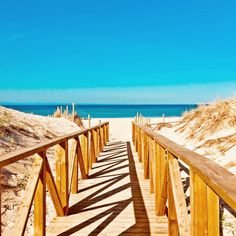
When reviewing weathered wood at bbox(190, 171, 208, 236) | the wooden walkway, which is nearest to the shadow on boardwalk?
the wooden walkway

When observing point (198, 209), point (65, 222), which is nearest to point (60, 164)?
point (65, 222)

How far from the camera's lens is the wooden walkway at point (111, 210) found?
3.83m

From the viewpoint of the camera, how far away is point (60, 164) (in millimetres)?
4418

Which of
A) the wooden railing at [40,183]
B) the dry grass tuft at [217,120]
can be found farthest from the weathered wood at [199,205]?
the dry grass tuft at [217,120]

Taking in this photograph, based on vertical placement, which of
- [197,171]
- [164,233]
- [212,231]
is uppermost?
[197,171]

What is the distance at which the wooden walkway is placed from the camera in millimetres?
3830

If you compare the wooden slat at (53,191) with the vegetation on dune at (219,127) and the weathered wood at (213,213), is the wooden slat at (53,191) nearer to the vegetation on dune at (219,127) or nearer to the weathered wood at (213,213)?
the weathered wood at (213,213)

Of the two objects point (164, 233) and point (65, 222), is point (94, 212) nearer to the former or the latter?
point (65, 222)

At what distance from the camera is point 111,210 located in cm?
464

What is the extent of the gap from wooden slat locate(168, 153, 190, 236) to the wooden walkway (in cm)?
112

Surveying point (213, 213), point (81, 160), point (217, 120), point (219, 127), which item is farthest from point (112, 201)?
point (217, 120)

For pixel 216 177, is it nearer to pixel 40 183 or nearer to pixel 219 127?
pixel 40 183

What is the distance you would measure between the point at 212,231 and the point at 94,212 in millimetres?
2918

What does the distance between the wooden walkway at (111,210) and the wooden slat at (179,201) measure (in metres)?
1.12
